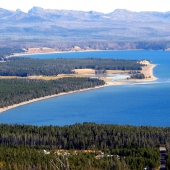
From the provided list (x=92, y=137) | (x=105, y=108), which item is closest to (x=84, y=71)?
(x=105, y=108)

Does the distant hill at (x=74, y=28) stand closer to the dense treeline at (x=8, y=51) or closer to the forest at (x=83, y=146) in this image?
the dense treeline at (x=8, y=51)

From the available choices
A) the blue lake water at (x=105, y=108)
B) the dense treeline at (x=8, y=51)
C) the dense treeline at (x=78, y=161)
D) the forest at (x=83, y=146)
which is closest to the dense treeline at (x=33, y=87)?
the blue lake water at (x=105, y=108)

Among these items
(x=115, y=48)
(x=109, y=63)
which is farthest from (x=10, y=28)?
(x=109, y=63)

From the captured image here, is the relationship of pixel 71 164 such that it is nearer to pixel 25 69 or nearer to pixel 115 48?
pixel 25 69

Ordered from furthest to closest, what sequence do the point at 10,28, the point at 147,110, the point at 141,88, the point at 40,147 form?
the point at 10,28
the point at 141,88
the point at 147,110
the point at 40,147

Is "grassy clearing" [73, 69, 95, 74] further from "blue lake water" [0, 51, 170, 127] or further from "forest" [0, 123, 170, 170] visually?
"forest" [0, 123, 170, 170]

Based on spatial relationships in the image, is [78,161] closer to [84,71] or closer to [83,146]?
[83,146]

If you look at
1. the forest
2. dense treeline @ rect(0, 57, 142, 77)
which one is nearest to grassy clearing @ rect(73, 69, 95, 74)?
dense treeline @ rect(0, 57, 142, 77)
